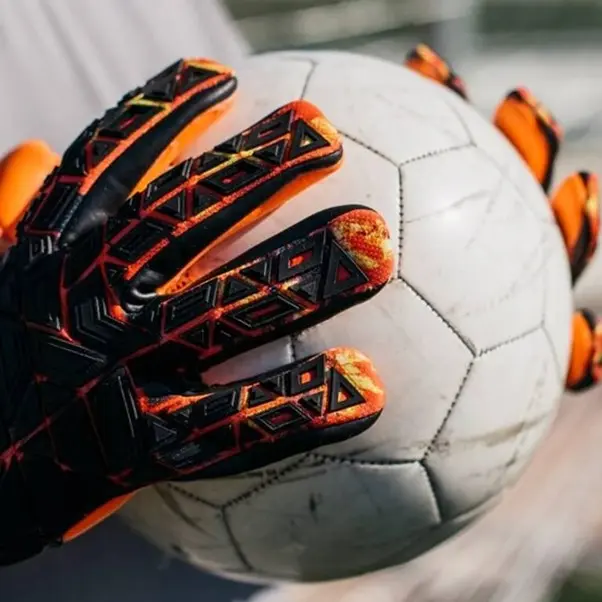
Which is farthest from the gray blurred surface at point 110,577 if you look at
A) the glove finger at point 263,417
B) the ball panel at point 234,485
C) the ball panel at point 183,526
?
the glove finger at point 263,417

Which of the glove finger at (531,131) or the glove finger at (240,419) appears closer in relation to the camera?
the glove finger at (240,419)

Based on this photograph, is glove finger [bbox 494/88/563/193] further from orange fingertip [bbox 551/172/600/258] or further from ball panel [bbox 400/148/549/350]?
ball panel [bbox 400/148/549/350]

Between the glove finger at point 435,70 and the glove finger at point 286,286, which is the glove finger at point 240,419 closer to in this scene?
the glove finger at point 286,286

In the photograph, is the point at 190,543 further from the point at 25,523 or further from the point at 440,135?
the point at 440,135

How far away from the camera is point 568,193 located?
1.04 meters

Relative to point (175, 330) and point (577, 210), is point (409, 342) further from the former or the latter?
point (577, 210)

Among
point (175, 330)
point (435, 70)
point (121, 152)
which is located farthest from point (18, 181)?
point (435, 70)

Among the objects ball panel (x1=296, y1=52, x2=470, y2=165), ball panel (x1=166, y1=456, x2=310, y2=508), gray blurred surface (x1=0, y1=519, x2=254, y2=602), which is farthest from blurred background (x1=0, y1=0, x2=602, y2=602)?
ball panel (x1=166, y1=456, x2=310, y2=508)

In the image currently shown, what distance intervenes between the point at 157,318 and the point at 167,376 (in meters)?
0.05

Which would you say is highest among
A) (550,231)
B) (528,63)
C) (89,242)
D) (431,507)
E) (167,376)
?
(89,242)

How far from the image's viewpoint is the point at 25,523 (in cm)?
77

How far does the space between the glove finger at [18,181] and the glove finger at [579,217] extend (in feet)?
1.63

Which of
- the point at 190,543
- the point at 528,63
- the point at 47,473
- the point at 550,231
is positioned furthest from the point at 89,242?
the point at 528,63

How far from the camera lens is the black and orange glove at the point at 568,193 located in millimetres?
1011
